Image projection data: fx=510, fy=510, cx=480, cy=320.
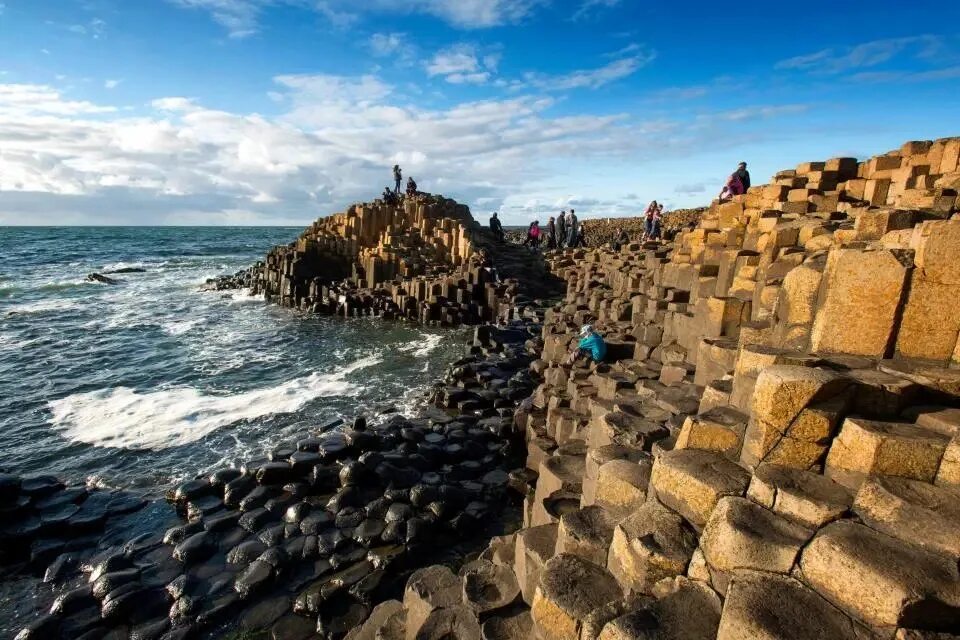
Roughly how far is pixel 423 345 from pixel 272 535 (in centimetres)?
1155

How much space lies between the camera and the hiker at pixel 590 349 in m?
9.55

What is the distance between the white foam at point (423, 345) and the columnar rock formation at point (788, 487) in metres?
11.0

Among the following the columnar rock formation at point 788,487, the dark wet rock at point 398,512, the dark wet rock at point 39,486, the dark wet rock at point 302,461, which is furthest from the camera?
the dark wet rock at point 302,461

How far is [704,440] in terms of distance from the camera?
157 inches

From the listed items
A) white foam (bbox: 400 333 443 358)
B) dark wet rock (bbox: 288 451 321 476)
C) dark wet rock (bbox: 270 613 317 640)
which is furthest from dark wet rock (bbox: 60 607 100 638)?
white foam (bbox: 400 333 443 358)

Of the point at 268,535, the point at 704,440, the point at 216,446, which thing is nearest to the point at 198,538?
the point at 268,535

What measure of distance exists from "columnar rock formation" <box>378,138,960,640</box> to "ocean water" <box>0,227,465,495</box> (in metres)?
6.66

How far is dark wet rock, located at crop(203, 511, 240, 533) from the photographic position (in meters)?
6.98

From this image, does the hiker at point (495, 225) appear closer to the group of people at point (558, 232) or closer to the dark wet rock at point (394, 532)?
the group of people at point (558, 232)

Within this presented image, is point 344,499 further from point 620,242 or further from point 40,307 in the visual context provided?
point 40,307

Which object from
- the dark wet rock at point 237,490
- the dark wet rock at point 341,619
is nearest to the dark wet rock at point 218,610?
the dark wet rock at point 341,619

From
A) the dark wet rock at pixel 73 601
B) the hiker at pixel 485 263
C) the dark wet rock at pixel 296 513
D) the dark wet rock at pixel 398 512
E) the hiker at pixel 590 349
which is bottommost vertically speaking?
the dark wet rock at pixel 73 601

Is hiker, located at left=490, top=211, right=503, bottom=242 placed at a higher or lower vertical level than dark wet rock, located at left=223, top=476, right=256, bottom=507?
higher

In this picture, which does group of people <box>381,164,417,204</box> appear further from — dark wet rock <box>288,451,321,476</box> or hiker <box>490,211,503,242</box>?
dark wet rock <box>288,451,321,476</box>
